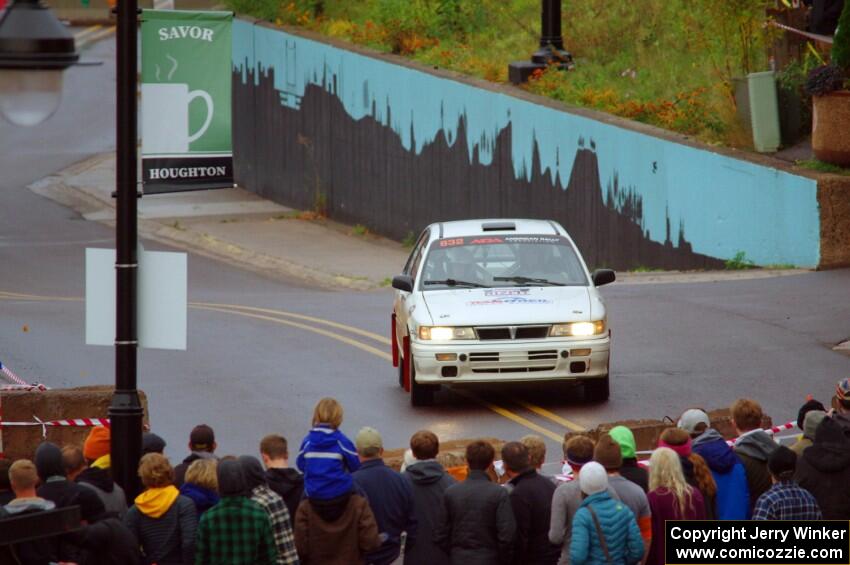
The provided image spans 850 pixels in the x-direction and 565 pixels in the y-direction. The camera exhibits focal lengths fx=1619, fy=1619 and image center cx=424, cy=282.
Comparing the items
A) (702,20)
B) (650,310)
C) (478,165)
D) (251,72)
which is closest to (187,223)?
(251,72)

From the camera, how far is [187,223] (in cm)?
3800

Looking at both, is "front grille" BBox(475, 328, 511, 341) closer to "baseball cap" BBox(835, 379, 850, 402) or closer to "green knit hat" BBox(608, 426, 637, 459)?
"baseball cap" BBox(835, 379, 850, 402)

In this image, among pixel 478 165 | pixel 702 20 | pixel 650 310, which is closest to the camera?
pixel 650 310

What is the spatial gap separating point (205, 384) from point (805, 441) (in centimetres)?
860

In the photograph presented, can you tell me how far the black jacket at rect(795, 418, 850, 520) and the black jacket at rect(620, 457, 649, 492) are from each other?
980 millimetres

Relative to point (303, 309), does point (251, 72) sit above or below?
above

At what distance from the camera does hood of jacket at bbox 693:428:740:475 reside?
380 inches

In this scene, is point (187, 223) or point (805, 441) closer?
point (805, 441)

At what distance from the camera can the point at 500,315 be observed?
15.4 meters

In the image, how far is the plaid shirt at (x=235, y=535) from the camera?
27.9 ft

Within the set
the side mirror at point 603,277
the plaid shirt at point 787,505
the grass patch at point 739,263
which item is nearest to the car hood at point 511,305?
the side mirror at point 603,277

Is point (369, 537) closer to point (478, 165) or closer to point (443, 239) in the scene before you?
point (443, 239)

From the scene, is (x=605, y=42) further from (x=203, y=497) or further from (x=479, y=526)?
(x=479, y=526)

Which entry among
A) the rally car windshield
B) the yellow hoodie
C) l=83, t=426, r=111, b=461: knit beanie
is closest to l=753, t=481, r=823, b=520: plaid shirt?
the yellow hoodie
